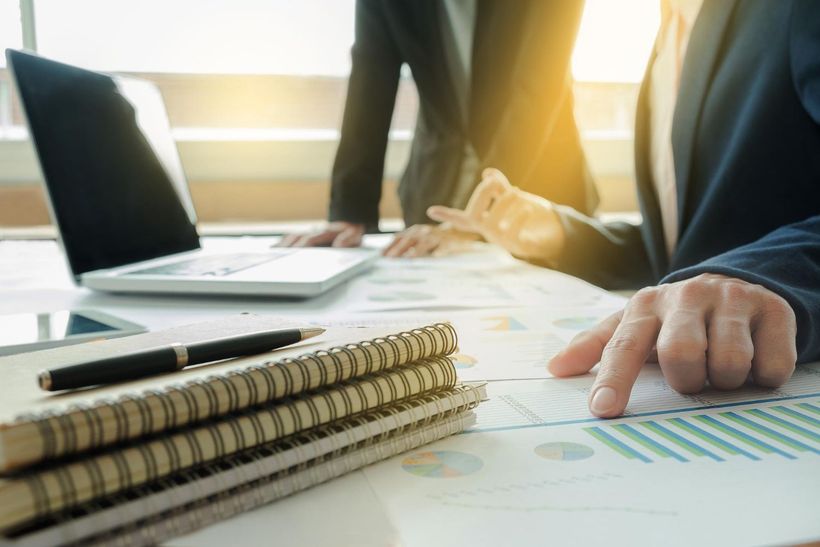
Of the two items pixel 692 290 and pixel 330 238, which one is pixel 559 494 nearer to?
pixel 692 290

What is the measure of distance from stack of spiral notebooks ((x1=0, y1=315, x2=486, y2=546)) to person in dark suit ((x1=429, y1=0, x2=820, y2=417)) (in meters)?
0.14

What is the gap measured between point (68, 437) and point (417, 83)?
59.1 inches

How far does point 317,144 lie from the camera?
243 cm

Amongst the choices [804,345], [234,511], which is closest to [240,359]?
[234,511]

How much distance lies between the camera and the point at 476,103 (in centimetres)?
156

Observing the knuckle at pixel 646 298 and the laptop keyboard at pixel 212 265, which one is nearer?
the knuckle at pixel 646 298

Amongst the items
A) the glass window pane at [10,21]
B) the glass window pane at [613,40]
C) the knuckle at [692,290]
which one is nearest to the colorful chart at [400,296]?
the knuckle at [692,290]

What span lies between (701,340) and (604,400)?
8cm

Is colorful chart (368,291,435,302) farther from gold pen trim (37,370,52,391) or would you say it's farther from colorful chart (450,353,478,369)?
gold pen trim (37,370,52,391)

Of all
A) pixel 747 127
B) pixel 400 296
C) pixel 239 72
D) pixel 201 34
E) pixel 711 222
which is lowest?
pixel 400 296

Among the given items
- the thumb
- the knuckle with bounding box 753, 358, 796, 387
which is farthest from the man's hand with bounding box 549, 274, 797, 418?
the thumb

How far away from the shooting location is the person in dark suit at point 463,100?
4.90 ft

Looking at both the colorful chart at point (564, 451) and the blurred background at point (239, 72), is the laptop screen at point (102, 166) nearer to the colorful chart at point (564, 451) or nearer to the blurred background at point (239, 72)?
the colorful chart at point (564, 451)

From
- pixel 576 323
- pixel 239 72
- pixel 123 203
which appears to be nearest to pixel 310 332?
pixel 576 323
